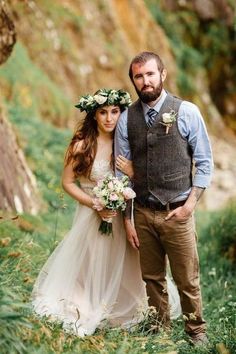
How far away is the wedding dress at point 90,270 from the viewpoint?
16.2 ft

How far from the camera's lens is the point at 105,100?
477 cm

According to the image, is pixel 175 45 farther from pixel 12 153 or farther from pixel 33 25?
pixel 12 153

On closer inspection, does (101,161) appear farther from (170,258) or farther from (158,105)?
(170,258)

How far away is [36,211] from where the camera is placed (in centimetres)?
746

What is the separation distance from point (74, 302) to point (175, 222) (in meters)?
1.12

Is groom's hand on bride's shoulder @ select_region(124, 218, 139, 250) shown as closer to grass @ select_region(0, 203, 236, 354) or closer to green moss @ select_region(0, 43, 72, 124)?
grass @ select_region(0, 203, 236, 354)

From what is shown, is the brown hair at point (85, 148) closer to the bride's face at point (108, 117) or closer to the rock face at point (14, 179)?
the bride's face at point (108, 117)

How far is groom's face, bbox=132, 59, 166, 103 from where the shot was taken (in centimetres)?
443

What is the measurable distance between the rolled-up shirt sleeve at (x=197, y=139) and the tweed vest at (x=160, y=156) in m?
0.05

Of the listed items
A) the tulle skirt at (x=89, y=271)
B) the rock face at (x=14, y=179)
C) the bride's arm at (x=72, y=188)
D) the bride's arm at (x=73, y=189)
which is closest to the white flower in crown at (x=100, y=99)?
the bride's arm at (x=73, y=189)

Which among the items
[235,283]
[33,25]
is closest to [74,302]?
[235,283]

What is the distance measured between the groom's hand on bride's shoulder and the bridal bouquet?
17 cm

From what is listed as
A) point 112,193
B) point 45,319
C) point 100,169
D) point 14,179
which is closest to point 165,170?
point 112,193

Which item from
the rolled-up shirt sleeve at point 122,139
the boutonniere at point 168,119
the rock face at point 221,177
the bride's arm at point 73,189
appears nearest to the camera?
the boutonniere at point 168,119
